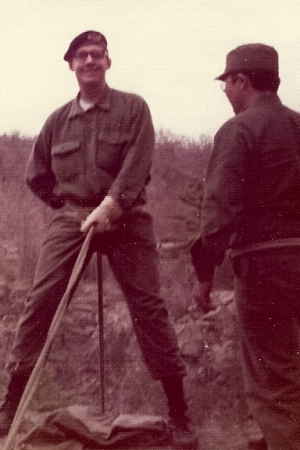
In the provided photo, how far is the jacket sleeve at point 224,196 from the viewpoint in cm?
264

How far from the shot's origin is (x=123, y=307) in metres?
5.33

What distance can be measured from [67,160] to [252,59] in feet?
3.94

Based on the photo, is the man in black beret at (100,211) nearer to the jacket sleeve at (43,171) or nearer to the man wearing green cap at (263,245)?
the jacket sleeve at (43,171)

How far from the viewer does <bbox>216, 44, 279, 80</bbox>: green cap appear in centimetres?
281

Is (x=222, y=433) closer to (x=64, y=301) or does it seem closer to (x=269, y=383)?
(x=269, y=383)

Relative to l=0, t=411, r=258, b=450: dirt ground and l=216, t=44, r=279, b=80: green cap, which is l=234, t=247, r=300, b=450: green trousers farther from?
l=0, t=411, r=258, b=450: dirt ground

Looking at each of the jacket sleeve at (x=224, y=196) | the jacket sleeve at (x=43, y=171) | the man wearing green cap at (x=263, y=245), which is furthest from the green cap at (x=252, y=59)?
the jacket sleeve at (x=43, y=171)

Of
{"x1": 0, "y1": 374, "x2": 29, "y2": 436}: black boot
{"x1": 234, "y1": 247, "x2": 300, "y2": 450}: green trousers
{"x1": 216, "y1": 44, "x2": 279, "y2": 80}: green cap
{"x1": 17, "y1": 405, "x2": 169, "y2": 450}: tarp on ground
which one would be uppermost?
{"x1": 216, "y1": 44, "x2": 279, "y2": 80}: green cap

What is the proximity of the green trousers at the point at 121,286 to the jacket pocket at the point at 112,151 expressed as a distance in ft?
0.79

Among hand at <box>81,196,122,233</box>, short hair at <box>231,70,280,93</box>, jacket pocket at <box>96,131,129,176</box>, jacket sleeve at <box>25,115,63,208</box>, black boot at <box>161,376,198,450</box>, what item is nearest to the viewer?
short hair at <box>231,70,280,93</box>

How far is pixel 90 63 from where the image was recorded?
362 cm

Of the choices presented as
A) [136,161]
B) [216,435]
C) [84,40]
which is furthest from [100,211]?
[216,435]

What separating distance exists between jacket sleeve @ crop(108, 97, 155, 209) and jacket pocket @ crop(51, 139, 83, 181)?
0.89 feet

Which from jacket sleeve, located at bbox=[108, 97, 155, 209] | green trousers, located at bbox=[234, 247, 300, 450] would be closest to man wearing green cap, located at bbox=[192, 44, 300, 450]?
green trousers, located at bbox=[234, 247, 300, 450]
